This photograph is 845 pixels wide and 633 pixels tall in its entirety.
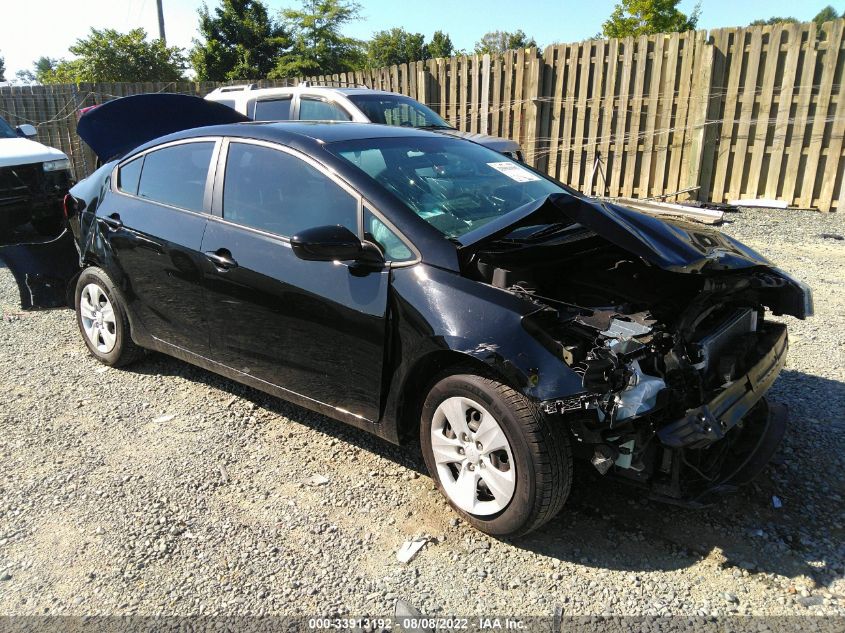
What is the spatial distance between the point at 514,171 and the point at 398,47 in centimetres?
5831

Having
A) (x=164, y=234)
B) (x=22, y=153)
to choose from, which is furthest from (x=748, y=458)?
(x=22, y=153)

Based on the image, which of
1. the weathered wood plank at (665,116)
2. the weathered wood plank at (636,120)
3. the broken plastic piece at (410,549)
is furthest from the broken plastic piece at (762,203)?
the broken plastic piece at (410,549)

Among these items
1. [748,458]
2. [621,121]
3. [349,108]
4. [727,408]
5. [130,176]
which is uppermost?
[349,108]

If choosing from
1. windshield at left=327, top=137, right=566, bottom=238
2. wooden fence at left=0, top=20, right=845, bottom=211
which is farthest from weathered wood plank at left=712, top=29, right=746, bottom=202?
windshield at left=327, top=137, right=566, bottom=238

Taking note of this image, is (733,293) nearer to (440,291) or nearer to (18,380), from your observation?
(440,291)

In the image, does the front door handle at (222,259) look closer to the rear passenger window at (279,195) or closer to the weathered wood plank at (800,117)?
the rear passenger window at (279,195)

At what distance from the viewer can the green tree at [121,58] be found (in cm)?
2942

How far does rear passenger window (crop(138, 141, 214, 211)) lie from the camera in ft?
13.3

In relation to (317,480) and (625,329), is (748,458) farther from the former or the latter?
(317,480)

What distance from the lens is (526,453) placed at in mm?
2660

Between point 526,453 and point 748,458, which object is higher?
point 526,453

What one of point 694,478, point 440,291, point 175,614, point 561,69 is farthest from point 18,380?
point 561,69

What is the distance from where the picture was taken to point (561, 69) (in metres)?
11.0

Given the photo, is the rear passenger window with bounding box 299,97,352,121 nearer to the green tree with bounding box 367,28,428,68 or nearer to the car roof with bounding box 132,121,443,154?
the car roof with bounding box 132,121,443,154
